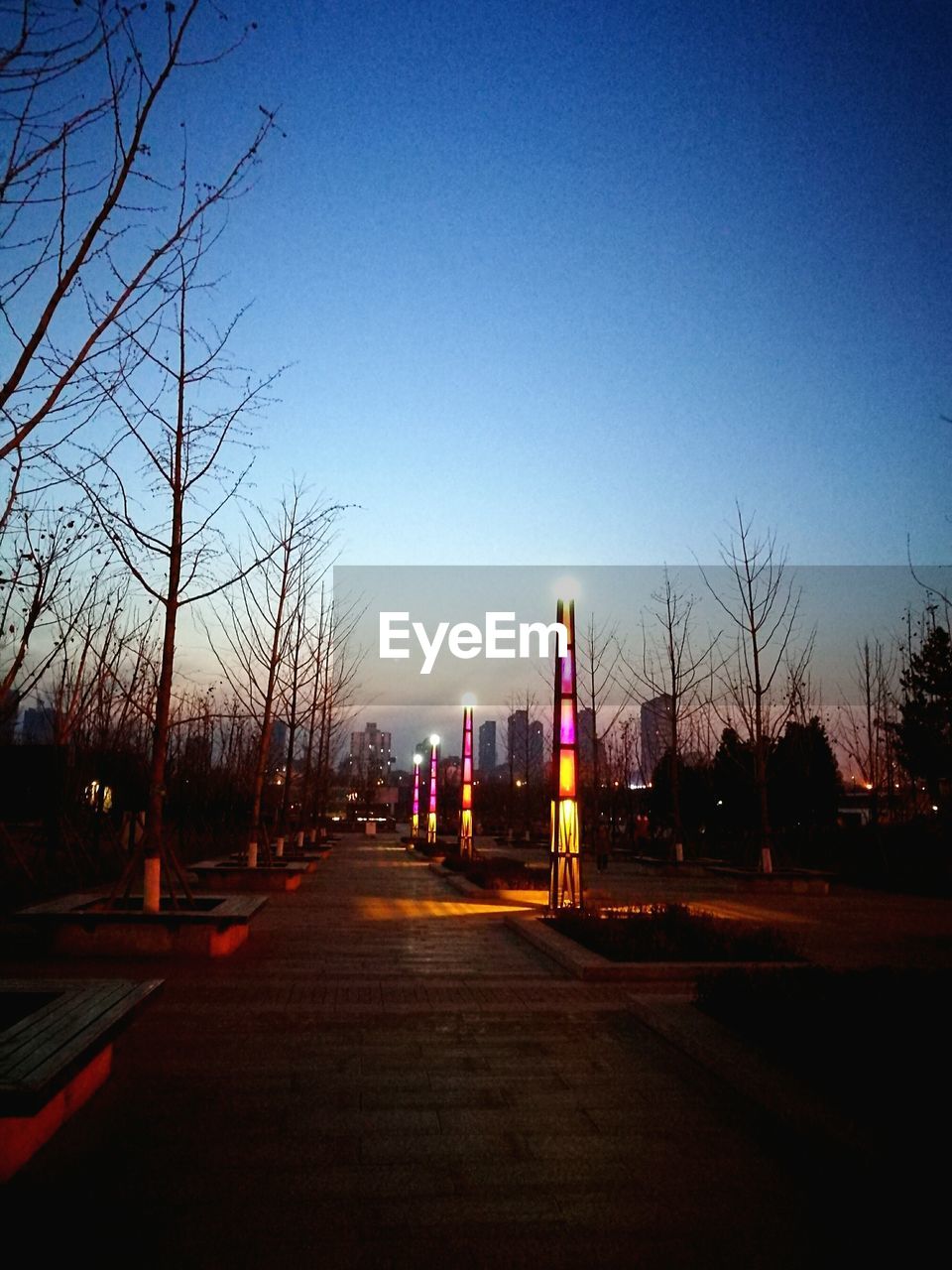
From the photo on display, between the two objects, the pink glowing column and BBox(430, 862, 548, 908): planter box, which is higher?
the pink glowing column

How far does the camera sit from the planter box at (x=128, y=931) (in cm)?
955

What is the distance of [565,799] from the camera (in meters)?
13.8

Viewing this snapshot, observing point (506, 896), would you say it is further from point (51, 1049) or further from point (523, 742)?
point (523, 742)

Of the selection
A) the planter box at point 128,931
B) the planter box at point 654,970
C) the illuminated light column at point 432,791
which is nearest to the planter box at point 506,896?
the planter box at point 654,970

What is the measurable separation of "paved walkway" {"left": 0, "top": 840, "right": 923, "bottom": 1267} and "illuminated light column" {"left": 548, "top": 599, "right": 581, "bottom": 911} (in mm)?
5681

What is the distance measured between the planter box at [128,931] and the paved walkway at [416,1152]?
6.15ft

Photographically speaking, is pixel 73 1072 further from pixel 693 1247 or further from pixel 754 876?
pixel 754 876

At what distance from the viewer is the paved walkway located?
3.55 metres

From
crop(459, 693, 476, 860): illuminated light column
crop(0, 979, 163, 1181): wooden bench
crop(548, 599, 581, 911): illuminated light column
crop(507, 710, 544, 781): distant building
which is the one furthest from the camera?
crop(507, 710, 544, 781): distant building

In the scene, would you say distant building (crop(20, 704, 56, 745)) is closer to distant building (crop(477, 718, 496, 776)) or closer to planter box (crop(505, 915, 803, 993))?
planter box (crop(505, 915, 803, 993))

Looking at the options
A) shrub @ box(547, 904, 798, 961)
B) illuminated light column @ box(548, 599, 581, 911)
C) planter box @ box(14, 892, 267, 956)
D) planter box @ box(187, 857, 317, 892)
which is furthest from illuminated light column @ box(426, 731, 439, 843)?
planter box @ box(14, 892, 267, 956)

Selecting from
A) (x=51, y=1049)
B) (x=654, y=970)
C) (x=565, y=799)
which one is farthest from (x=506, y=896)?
(x=51, y=1049)

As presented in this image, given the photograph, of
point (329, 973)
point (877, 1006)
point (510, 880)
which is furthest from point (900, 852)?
point (877, 1006)

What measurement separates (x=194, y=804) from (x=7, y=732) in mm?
11040
